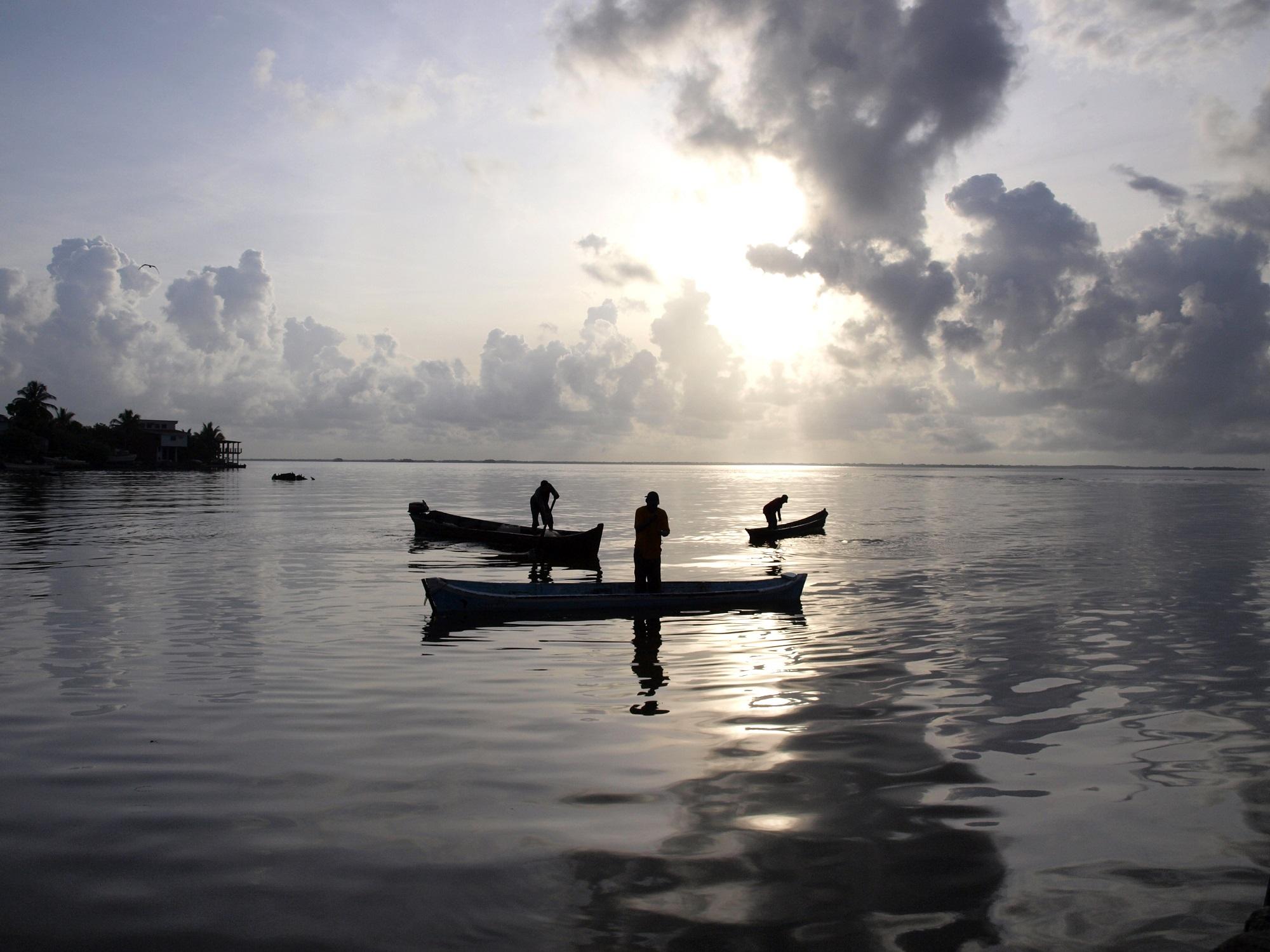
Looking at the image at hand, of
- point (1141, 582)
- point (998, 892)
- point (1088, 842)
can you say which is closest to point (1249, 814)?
point (1088, 842)

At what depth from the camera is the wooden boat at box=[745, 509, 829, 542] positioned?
126ft

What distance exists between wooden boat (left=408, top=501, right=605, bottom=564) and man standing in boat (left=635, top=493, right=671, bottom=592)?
9148 millimetres

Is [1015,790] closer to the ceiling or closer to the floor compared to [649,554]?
closer to the floor

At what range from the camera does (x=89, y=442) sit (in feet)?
417

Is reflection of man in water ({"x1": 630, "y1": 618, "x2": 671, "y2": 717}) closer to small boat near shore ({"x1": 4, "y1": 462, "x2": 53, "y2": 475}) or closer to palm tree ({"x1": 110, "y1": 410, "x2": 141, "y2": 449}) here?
small boat near shore ({"x1": 4, "y1": 462, "x2": 53, "y2": 475})

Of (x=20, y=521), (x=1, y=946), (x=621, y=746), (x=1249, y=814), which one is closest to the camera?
(x=1, y=946)

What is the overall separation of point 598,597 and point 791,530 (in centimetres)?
2414

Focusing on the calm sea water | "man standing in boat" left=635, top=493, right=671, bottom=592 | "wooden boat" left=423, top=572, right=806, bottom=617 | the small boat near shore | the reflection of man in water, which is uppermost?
the small boat near shore

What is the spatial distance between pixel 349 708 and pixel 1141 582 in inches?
887

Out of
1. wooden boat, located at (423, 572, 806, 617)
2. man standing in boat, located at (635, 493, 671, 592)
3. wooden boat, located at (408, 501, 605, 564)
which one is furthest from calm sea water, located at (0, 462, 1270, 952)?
wooden boat, located at (408, 501, 605, 564)

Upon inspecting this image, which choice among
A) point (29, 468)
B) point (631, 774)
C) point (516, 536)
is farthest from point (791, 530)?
point (29, 468)

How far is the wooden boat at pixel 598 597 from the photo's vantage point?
18.3 m

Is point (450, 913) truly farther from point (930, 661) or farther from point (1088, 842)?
point (930, 661)

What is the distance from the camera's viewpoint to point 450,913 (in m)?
5.97
